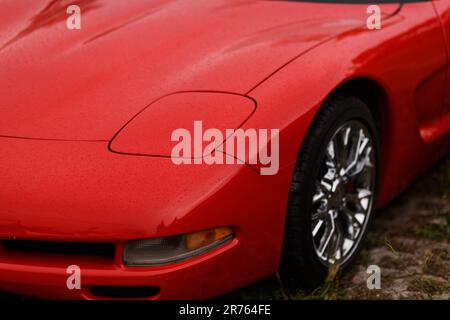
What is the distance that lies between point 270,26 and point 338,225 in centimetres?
82

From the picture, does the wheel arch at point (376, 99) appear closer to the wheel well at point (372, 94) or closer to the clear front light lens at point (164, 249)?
the wheel well at point (372, 94)

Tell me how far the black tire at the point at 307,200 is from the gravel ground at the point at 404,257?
0.09 m

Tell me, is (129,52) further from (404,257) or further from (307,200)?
(404,257)

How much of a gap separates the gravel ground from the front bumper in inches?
10.7

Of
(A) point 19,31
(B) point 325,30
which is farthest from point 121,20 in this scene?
(B) point 325,30

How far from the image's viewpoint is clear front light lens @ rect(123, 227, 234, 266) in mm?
2514

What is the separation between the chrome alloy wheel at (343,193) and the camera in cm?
306

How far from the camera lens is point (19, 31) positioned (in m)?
3.31

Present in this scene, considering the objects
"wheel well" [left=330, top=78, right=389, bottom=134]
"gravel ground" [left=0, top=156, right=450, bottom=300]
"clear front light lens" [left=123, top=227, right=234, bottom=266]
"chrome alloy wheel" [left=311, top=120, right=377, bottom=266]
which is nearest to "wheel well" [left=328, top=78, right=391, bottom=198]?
"wheel well" [left=330, top=78, right=389, bottom=134]

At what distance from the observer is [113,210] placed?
2441mm

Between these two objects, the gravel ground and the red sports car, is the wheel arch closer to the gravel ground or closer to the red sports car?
the red sports car

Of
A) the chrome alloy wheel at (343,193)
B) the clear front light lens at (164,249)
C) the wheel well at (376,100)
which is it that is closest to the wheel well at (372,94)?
the wheel well at (376,100)
